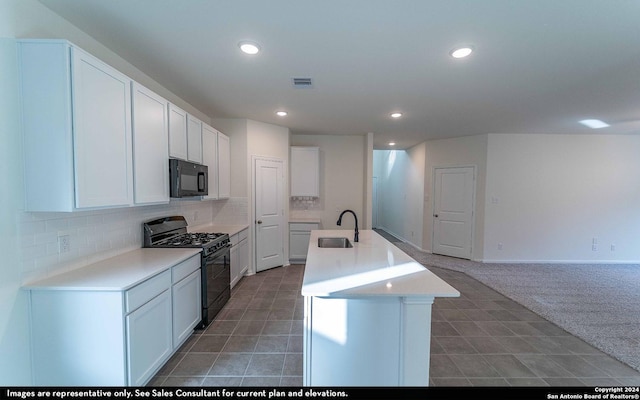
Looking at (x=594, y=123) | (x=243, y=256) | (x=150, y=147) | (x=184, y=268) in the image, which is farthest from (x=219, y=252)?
(x=594, y=123)

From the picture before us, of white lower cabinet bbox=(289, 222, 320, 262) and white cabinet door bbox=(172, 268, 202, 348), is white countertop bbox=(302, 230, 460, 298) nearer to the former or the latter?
white cabinet door bbox=(172, 268, 202, 348)

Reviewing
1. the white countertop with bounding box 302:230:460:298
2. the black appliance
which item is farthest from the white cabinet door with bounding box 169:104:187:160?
the white countertop with bounding box 302:230:460:298

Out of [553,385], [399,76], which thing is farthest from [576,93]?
[553,385]

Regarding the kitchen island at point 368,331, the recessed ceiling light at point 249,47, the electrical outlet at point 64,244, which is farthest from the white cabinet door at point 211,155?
the kitchen island at point 368,331

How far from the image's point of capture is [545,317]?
2.96 m

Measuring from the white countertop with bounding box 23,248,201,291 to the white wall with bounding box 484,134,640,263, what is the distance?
18.4ft

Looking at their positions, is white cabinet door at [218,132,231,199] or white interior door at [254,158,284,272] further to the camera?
white interior door at [254,158,284,272]

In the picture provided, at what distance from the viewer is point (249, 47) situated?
2082 mm

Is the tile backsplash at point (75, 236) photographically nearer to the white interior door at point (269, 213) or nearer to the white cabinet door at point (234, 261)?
the white cabinet door at point (234, 261)

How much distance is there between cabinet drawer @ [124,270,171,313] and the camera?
1.62 meters

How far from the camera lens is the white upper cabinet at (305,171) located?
17.2ft

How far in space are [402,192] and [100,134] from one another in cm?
703

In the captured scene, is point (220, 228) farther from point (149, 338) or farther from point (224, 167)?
point (149, 338)

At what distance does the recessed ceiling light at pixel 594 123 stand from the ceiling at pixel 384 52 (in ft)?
1.18
